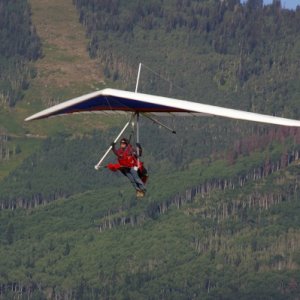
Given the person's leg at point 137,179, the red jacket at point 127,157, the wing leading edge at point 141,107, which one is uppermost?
the wing leading edge at point 141,107

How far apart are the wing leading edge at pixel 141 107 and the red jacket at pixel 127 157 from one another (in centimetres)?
255

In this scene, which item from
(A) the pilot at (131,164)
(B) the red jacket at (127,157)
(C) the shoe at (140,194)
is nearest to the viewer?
(C) the shoe at (140,194)

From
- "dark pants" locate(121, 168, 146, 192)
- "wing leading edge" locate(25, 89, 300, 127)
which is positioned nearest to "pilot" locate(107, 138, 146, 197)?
"dark pants" locate(121, 168, 146, 192)

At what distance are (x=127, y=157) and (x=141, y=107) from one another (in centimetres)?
347

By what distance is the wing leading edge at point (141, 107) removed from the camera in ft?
319

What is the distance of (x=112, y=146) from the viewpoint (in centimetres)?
10156

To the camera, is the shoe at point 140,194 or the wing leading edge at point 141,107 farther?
the shoe at point 140,194

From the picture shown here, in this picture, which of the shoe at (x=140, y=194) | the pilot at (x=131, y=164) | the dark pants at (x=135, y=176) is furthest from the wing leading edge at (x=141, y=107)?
the shoe at (x=140, y=194)

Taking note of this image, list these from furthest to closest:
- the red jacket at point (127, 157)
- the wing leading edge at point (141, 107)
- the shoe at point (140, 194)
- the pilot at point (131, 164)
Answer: the red jacket at point (127, 157) → the pilot at point (131, 164) → the shoe at point (140, 194) → the wing leading edge at point (141, 107)

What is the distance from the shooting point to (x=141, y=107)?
10681 cm

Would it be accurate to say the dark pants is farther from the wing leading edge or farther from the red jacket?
the wing leading edge

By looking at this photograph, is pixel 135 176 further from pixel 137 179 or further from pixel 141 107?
pixel 141 107

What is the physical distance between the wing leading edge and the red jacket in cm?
255

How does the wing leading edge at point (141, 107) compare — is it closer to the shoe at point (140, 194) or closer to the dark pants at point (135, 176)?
the dark pants at point (135, 176)
